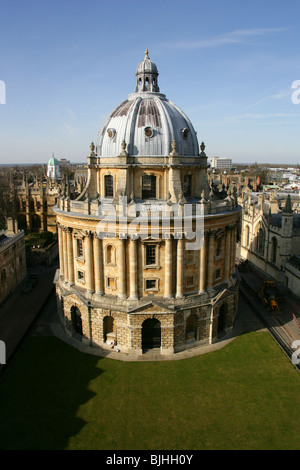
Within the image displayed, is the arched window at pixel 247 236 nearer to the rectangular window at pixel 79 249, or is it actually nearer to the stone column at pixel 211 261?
the stone column at pixel 211 261

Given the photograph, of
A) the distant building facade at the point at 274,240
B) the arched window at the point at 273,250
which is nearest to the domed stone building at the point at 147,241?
the distant building facade at the point at 274,240

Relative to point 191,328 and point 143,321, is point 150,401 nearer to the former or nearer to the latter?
point 143,321

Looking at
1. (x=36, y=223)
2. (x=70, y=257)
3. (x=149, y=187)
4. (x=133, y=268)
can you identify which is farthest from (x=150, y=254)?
(x=36, y=223)

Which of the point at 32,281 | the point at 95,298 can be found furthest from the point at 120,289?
the point at 32,281

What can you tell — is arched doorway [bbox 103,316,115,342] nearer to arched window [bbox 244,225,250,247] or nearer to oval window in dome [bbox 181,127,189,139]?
oval window in dome [bbox 181,127,189,139]

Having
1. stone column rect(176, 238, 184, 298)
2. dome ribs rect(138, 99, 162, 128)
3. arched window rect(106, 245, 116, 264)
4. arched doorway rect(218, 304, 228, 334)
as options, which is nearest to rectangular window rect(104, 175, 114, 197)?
arched window rect(106, 245, 116, 264)
